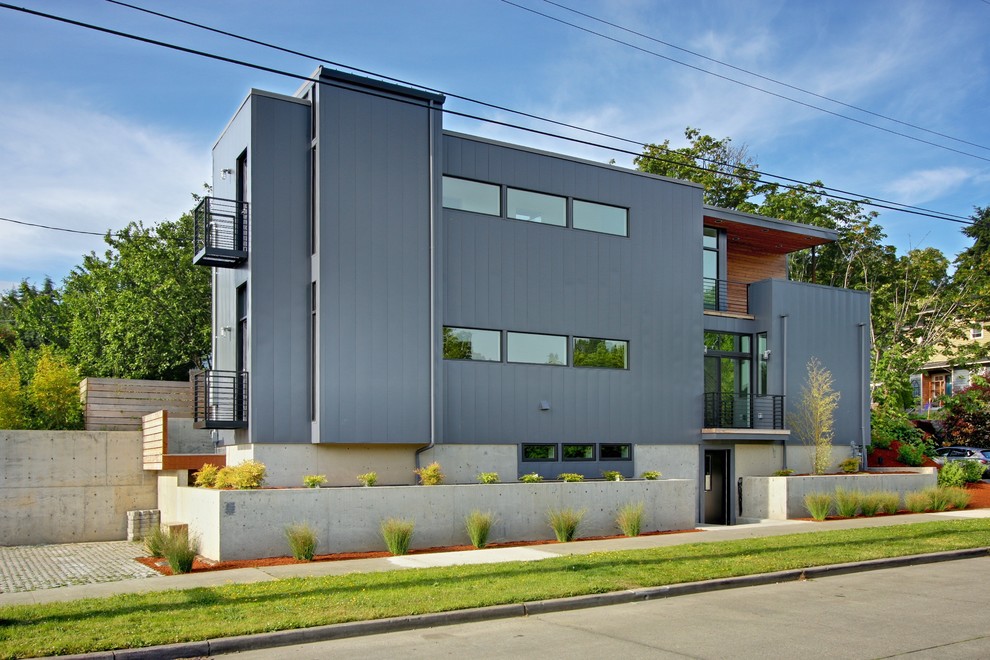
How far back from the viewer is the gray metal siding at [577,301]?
2034 cm

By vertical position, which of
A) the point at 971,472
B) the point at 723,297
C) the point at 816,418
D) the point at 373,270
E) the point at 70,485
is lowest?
the point at 971,472

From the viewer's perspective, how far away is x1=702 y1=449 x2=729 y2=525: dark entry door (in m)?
24.5

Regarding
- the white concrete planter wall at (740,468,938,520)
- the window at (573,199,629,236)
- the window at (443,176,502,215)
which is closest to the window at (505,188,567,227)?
the window at (443,176,502,215)

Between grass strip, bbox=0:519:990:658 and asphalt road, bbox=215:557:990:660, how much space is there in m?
0.59

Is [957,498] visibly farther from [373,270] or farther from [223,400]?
[223,400]

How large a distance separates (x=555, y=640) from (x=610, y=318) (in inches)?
543

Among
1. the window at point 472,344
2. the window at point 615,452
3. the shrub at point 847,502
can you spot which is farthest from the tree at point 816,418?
the window at point 472,344

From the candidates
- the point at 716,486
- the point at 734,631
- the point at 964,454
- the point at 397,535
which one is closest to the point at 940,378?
the point at 964,454

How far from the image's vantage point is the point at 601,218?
22703 mm

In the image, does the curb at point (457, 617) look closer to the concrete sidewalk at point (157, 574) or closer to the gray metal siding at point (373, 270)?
the concrete sidewalk at point (157, 574)

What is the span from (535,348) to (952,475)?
1371 centimetres

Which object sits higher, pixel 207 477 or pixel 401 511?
pixel 207 477

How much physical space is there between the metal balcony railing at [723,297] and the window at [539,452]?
23.7 ft

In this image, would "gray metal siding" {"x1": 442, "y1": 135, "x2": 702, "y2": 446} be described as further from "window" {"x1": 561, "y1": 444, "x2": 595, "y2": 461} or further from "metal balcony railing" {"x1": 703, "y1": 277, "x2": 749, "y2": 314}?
"metal balcony railing" {"x1": 703, "y1": 277, "x2": 749, "y2": 314}
